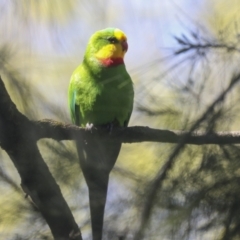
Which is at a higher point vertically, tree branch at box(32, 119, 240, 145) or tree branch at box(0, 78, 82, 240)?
tree branch at box(32, 119, 240, 145)

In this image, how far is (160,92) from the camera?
666 millimetres

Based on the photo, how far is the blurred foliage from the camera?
631 mm

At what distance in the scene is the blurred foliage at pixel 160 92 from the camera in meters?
0.63

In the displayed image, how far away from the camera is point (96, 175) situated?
0.73 m

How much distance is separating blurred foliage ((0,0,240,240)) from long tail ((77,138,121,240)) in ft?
0.05

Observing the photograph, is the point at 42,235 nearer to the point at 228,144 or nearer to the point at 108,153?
the point at 108,153

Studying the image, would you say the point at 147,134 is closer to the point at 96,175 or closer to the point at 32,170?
the point at 96,175

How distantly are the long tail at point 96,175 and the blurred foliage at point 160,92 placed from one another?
1cm

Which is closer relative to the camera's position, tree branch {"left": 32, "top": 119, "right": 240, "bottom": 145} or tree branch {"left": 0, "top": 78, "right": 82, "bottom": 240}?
tree branch {"left": 32, "top": 119, "right": 240, "bottom": 145}

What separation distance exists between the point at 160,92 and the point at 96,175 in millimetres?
163

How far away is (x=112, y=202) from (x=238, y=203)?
18 cm

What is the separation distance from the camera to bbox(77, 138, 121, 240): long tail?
72cm

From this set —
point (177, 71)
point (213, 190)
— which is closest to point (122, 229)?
point (213, 190)

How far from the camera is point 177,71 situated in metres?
0.64
